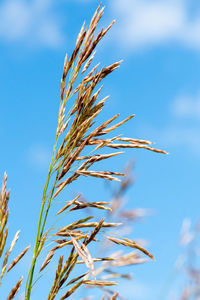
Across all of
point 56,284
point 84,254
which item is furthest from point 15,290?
point 84,254

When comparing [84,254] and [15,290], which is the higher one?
[84,254]

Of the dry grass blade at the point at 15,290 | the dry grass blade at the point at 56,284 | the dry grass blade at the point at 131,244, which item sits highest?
the dry grass blade at the point at 131,244

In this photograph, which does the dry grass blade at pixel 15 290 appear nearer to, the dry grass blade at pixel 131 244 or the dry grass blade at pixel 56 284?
the dry grass blade at pixel 56 284

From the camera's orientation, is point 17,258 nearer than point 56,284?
No

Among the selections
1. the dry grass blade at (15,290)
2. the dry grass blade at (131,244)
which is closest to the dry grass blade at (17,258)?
the dry grass blade at (15,290)

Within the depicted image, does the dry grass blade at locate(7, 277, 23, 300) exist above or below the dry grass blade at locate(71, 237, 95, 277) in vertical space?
below

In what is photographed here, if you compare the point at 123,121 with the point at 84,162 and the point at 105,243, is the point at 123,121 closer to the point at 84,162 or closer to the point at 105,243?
the point at 84,162

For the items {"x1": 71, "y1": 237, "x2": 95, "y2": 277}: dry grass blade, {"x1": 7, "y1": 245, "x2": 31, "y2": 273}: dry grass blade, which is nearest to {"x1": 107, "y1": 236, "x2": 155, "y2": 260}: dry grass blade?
{"x1": 71, "y1": 237, "x2": 95, "y2": 277}: dry grass blade

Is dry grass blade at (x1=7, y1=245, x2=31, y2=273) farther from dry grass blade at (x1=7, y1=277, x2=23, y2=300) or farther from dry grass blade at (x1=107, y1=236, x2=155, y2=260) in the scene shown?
dry grass blade at (x1=107, y1=236, x2=155, y2=260)

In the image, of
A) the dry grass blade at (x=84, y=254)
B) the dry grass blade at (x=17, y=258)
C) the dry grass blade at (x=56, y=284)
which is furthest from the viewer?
the dry grass blade at (x=17, y=258)

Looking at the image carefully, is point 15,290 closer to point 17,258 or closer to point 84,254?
point 17,258

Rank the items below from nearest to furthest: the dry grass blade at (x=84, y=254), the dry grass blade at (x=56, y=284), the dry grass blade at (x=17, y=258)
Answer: the dry grass blade at (x=84, y=254), the dry grass blade at (x=56, y=284), the dry grass blade at (x=17, y=258)

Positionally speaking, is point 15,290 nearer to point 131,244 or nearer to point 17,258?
point 17,258

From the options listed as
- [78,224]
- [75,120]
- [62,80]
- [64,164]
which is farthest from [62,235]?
[62,80]
